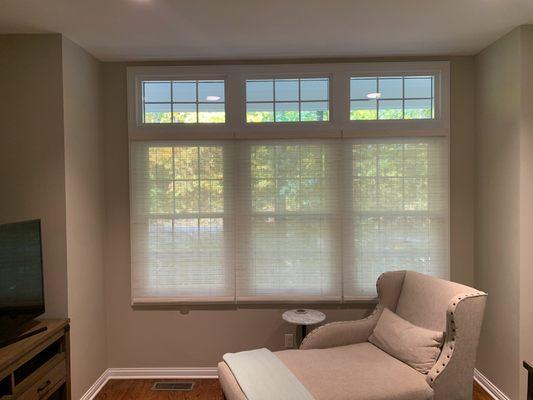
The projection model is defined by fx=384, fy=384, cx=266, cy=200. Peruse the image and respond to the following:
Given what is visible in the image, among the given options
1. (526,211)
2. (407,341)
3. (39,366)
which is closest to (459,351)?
(407,341)

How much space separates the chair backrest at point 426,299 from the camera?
2324mm

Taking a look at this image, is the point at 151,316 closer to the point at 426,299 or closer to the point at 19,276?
the point at 19,276

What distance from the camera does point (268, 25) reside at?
2473 mm

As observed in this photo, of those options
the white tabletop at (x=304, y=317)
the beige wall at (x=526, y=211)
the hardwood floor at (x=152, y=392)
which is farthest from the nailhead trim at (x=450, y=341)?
the hardwood floor at (x=152, y=392)

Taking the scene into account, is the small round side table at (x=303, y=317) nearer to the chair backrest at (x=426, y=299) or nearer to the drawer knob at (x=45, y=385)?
the chair backrest at (x=426, y=299)

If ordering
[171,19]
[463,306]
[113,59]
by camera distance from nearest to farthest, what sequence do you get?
[463,306]
[171,19]
[113,59]

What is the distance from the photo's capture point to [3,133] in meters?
2.52

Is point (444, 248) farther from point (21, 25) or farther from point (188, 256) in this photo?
point (21, 25)

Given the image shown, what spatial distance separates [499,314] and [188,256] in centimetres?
238

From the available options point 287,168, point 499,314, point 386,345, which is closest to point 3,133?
point 287,168

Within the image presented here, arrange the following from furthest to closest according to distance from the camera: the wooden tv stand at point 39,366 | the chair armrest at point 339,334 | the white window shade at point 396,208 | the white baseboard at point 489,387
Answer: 1. the white window shade at point 396,208
2. the white baseboard at point 489,387
3. the chair armrest at point 339,334
4. the wooden tv stand at point 39,366

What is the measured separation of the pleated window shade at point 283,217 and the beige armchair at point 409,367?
0.61m

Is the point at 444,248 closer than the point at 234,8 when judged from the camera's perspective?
No

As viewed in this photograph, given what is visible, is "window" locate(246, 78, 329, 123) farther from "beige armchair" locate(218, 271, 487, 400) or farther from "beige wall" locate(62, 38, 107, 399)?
"beige armchair" locate(218, 271, 487, 400)
